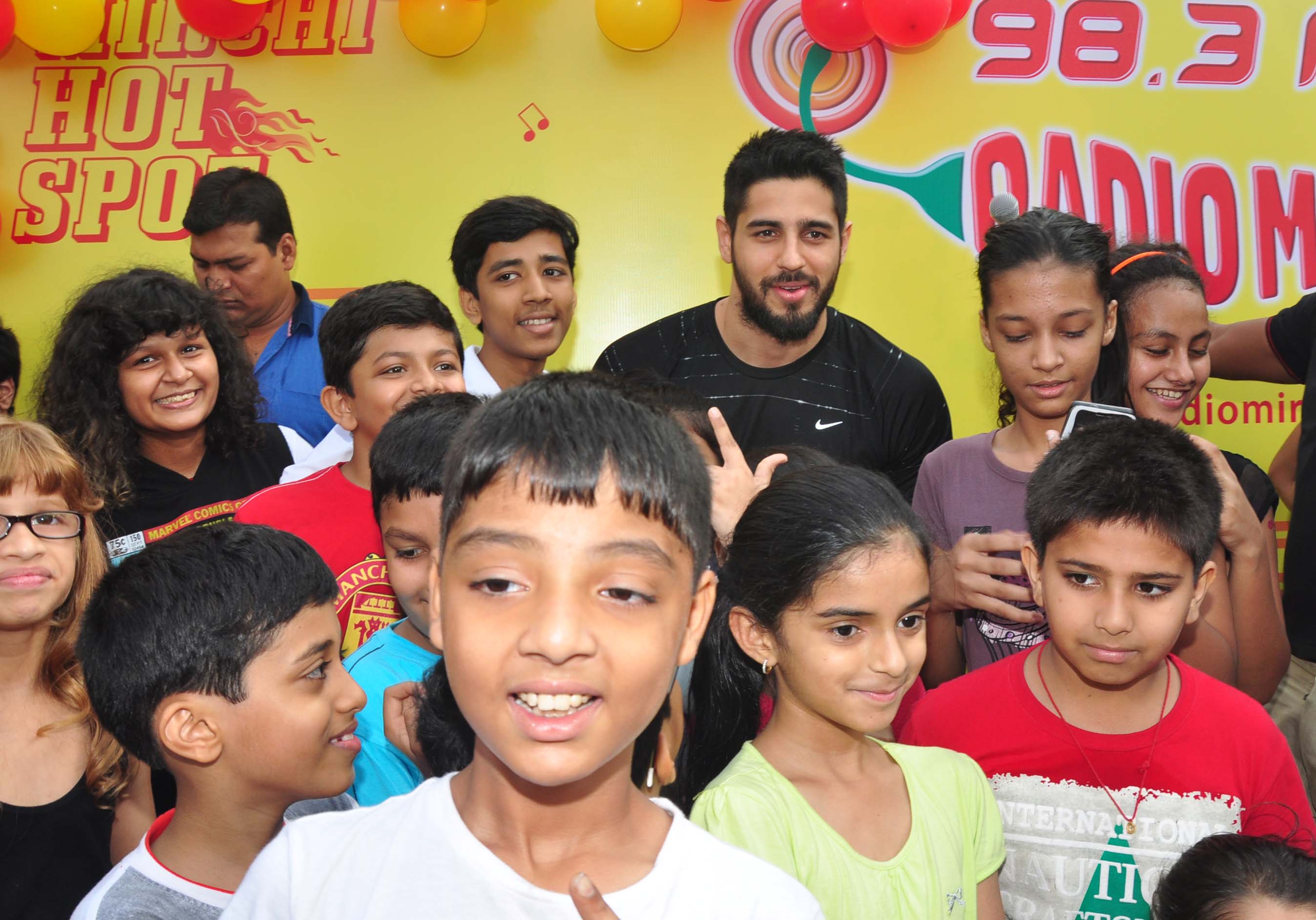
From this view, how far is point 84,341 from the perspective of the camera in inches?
98.4

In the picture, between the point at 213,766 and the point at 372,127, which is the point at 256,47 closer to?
the point at 372,127

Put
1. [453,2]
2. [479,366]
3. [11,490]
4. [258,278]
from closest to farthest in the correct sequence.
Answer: [11,490]
[479,366]
[258,278]
[453,2]

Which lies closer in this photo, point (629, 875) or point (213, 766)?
point (629, 875)

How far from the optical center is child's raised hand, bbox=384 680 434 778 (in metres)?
1.58

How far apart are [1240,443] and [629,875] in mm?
3421

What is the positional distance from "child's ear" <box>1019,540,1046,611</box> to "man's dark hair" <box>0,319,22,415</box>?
2506mm

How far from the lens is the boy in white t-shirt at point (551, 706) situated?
1012mm

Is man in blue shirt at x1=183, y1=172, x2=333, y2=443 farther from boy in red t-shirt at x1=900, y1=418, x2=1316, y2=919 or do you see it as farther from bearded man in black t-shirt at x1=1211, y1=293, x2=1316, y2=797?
bearded man in black t-shirt at x1=1211, y1=293, x2=1316, y2=797

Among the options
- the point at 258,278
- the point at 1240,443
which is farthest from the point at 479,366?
the point at 1240,443

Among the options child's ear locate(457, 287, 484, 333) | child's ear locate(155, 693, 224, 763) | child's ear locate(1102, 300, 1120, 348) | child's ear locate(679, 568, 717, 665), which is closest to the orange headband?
child's ear locate(1102, 300, 1120, 348)

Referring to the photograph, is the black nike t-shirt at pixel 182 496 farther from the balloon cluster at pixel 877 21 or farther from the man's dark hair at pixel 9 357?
the balloon cluster at pixel 877 21

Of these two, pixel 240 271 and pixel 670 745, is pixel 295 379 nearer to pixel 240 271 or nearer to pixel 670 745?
pixel 240 271

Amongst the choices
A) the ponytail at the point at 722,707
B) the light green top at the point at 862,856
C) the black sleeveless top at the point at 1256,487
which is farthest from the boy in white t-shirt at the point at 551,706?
the black sleeveless top at the point at 1256,487

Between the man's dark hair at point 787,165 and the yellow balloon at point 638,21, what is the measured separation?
1.06m
